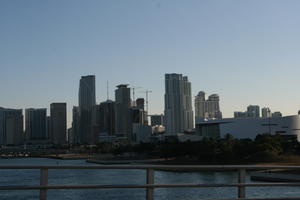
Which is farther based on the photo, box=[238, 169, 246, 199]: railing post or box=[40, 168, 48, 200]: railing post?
box=[238, 169, 246, 199]: railing post

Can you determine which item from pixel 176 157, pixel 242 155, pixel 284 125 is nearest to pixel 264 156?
pixel 242 155

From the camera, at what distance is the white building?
15162 centimetres

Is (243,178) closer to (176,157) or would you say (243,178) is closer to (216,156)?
(216,156)

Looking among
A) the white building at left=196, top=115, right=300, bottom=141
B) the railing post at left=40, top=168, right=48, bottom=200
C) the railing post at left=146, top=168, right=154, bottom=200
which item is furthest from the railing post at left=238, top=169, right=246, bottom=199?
the white building at left=196, top=115, right=300, bottom=141

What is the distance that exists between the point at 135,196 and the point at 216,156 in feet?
318

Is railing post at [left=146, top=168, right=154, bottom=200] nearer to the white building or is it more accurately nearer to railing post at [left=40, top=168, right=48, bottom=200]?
railing post at [left=40, top=168, right=48, bottom=200]

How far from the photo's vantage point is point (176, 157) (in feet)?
415

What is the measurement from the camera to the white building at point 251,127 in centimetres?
15162

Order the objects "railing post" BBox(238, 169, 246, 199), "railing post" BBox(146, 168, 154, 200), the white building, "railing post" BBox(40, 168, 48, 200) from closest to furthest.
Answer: "railing post" BBox(40, 168, 48, 200) → "railing post" BBox(146, 168, 154, 200) → "railing post" BBox(238, 169, 246, 199) → the white building

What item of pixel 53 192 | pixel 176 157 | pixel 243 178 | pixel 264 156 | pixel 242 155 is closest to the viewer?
pixel 243 178

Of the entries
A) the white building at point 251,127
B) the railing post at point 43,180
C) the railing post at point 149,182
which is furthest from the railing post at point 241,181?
the white building at point 251,127

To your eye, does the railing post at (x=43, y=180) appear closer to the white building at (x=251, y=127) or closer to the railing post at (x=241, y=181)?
the railing post at (x=241, y=181)

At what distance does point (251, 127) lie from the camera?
161 meters

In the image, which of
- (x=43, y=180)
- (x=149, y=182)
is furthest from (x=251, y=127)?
(x=43, y=180)
